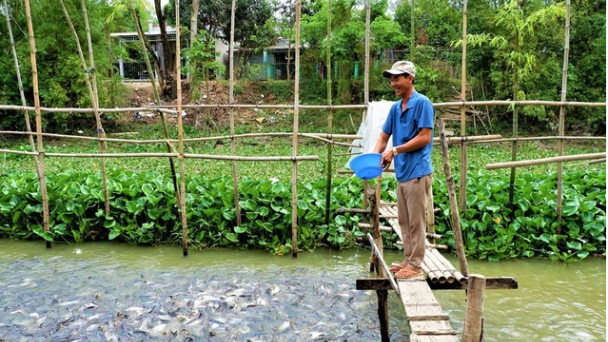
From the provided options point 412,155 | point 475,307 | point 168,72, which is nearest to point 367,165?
point 412,155

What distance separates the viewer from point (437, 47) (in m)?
16.0

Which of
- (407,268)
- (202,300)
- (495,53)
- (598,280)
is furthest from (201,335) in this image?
(495,53)

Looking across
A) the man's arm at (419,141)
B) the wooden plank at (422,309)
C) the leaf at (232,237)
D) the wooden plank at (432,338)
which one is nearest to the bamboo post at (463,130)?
the man's arm at (419,141)

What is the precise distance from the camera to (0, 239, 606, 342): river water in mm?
4391

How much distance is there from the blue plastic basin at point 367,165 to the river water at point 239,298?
1.43 metres

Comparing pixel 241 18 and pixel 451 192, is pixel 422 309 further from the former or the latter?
pixel 241 18

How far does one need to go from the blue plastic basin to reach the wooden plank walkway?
834 millimetres

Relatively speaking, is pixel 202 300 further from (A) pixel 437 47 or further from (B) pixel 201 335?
(A) pixel 437 47

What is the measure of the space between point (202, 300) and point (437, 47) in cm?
1319

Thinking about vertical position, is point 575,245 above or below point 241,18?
below

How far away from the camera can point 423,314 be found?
10.6 ft

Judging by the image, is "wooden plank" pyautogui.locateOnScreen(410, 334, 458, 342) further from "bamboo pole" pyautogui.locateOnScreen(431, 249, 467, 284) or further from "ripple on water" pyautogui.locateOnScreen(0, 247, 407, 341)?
"ripple on water" pyautogui.locateOnScreen(0, 247, 407, 341)

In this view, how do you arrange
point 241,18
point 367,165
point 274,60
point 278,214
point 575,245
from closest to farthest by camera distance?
point 367,165
point 575,245
point 278,214
point 241,18
point 274,60

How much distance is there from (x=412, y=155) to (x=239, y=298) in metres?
2.37
